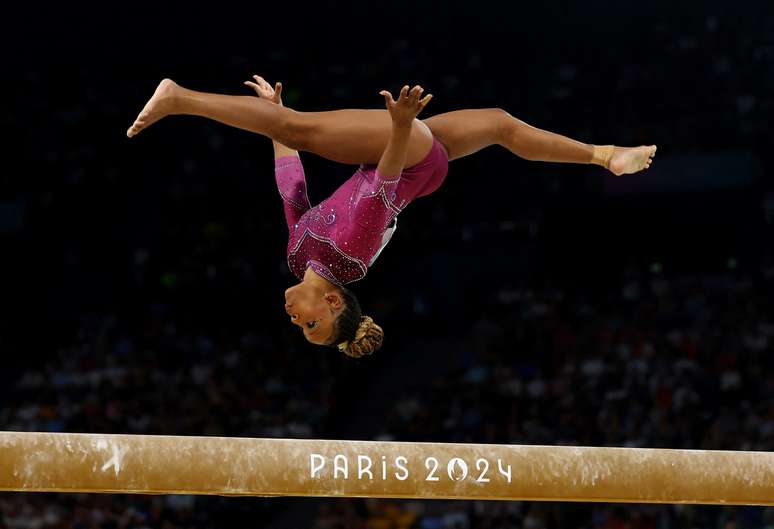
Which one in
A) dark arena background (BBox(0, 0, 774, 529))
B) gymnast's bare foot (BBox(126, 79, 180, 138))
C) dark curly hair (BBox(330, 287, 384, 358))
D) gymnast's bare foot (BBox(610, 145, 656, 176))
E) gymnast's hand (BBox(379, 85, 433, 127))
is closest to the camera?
gymnast's hand (BBox(379, 85, 433, 127))

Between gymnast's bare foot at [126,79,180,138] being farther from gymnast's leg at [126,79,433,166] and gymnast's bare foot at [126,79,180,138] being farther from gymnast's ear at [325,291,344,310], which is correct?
Answer: gymnast's ear at [325,291,344,310]

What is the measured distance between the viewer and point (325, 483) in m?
5.20

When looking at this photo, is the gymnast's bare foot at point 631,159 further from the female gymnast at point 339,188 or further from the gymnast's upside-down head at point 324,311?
the gymnast's upside-down head at point 324,311

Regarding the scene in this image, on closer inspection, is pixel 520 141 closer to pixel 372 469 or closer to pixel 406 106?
pixel 406 106

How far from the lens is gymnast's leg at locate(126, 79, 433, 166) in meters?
5.32

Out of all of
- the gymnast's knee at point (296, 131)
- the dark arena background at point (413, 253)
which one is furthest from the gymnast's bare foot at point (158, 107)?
the dark arena background at point (413, 253)

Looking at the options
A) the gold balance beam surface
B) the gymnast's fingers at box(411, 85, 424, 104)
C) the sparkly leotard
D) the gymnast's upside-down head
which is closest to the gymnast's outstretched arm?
the sparkly leotard

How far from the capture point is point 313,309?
5.37 metres

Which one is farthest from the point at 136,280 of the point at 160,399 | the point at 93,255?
the point at 160,399

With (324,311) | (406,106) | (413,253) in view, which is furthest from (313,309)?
(413,253)

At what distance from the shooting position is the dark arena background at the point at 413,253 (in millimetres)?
11492

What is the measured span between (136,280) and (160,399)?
2.35 metres

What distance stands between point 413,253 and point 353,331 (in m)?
8.73

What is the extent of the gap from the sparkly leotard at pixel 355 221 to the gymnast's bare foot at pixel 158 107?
0.84m
